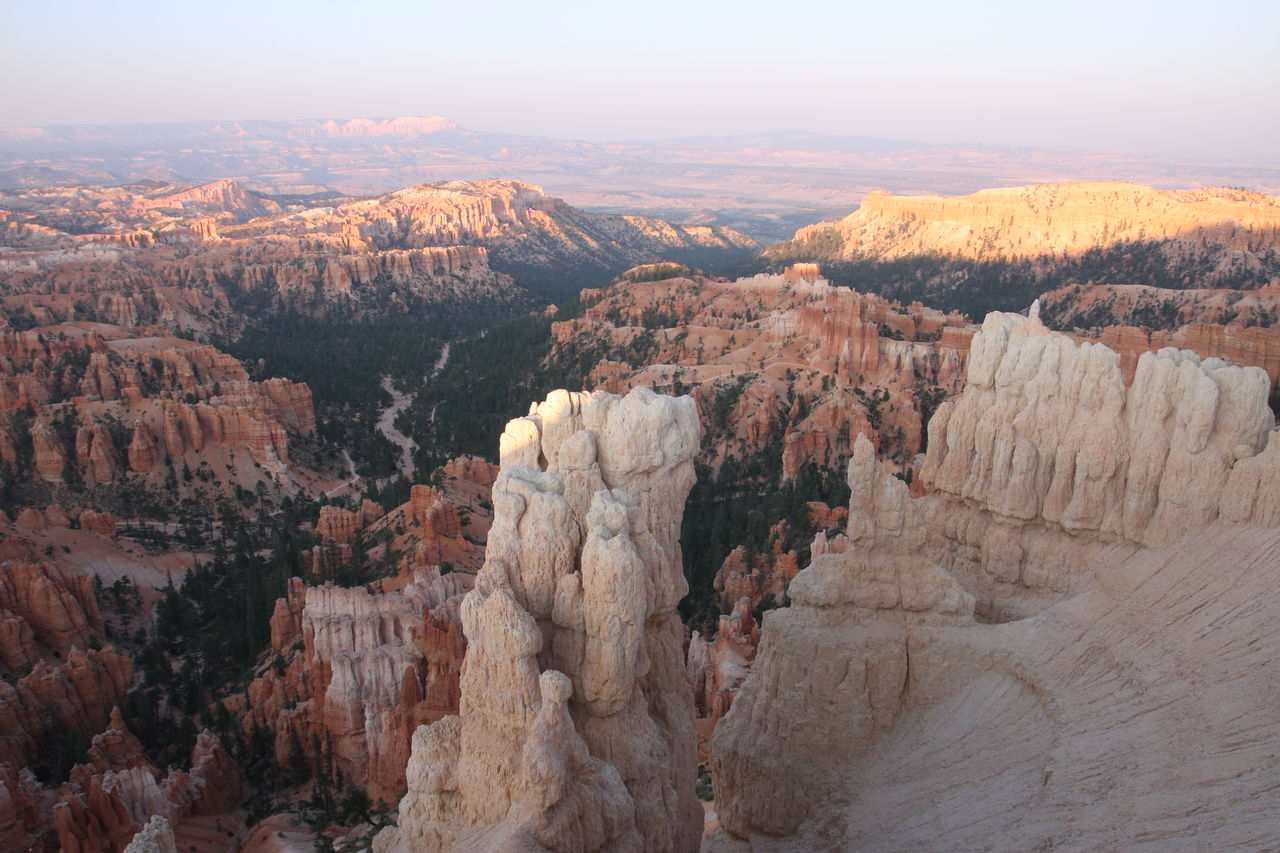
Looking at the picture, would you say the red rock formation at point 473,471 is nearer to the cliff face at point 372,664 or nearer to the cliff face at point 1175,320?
the cliff face at point 372,664

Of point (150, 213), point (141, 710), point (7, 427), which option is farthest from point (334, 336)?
point (150, 213)

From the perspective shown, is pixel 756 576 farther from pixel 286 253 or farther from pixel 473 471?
pixel 286 253

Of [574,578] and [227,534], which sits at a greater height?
[574,578]

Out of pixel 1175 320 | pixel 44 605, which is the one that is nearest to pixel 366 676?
pixel 44 605

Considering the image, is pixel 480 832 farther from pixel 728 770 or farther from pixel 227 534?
pixel 227 534

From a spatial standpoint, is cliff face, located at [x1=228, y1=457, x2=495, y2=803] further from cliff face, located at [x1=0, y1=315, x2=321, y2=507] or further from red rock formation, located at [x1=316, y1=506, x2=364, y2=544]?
cliff face, located at [x1=0, y1=315, x2=321, y2=507]

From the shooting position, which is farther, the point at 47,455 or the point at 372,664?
the point at 47,455
